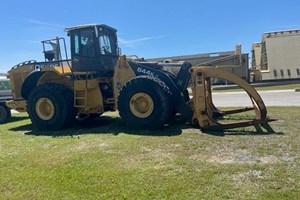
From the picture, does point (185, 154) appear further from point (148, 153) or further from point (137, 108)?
point (137, 108)

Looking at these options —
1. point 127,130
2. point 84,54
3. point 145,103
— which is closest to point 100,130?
point 127,130

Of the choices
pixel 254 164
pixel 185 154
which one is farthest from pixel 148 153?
pixel 254 164

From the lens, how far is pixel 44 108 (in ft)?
30.4

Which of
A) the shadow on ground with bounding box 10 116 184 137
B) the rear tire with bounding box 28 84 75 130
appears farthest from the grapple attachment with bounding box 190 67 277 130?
the rear tire with bounding box 28 84 75 130

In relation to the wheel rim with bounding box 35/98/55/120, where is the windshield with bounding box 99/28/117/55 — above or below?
above

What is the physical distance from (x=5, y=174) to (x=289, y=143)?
5069mm

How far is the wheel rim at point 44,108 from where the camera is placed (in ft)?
29.7

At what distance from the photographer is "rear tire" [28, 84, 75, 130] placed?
8.88m

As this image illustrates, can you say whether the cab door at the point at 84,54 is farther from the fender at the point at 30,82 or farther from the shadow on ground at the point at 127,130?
the shadow on ground at the point at 127,130

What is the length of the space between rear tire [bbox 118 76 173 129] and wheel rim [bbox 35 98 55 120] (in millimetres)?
2375

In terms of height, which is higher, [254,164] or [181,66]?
[181,66]

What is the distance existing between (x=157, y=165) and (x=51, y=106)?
203 inches

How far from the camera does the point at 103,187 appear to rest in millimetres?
4289

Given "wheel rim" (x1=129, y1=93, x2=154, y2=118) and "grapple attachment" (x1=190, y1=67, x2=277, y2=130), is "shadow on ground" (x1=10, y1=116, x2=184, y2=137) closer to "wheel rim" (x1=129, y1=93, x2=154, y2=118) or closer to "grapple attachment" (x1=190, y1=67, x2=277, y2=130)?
"wheel rim" (x1=129, y1=93, x2=154, y2=118)
